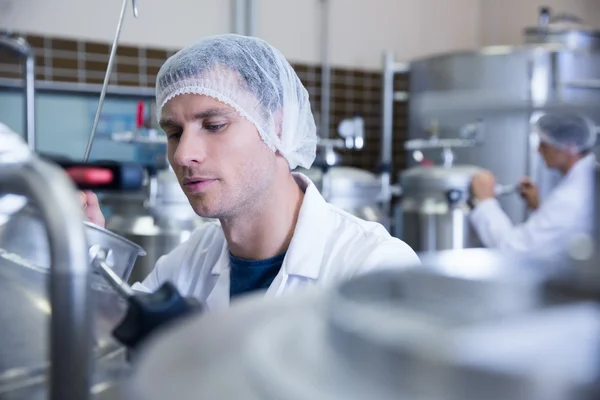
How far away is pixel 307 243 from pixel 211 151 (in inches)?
9.0

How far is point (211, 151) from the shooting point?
3.66 feet

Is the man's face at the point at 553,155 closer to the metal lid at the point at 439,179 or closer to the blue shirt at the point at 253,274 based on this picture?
the metal lid at the point at 439,179

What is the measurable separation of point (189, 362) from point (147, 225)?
1.68 m

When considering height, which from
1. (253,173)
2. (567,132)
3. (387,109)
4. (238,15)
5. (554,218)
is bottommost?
(554,218)

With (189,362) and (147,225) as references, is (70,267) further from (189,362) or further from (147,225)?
(147,225)

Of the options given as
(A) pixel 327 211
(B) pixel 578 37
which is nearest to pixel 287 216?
(A) pixel 327 211

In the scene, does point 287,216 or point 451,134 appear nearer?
point 287,216

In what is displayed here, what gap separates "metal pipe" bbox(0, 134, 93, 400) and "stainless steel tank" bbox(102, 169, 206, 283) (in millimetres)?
1555

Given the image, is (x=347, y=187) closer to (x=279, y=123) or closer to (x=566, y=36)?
(x=279, y=123)

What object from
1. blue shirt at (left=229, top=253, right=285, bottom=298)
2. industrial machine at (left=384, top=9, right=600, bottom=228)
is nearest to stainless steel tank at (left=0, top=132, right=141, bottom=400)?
blue shirt at (left=229, top=253, right=285, bottom=298)

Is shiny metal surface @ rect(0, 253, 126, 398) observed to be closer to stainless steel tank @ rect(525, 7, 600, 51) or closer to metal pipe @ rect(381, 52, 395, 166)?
metal pipe @ rect(381, 52, 395, 166)

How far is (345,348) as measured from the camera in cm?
31

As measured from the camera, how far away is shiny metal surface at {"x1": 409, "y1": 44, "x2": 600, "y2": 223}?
3.09 metres

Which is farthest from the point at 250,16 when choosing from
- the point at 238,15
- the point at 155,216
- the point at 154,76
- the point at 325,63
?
the point at 155,216
